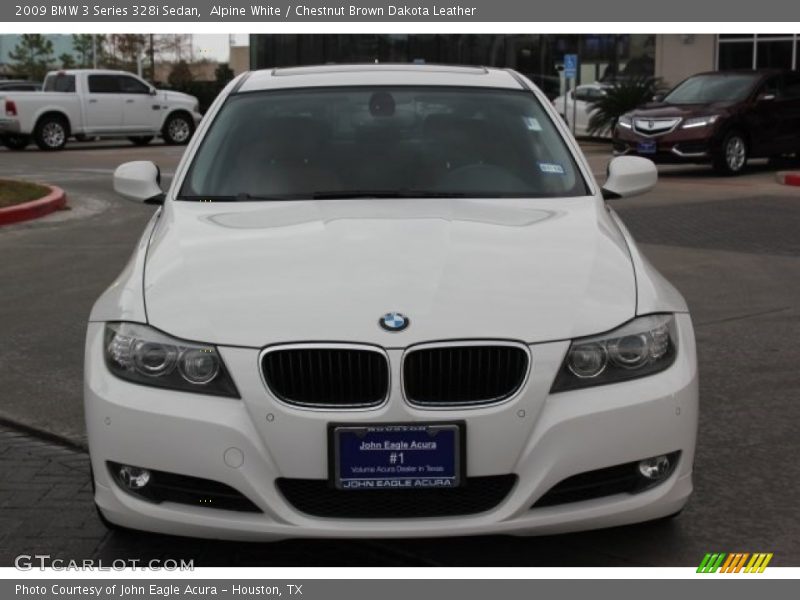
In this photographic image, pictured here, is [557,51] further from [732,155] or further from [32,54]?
[32,54]

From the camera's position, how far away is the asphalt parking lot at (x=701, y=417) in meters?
4.25

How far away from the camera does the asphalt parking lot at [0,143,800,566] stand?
4.25 m

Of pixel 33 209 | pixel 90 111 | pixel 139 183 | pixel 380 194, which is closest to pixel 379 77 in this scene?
pixel 380 194

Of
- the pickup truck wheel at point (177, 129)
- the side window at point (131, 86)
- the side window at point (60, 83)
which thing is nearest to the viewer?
the side window at point (60, 83)

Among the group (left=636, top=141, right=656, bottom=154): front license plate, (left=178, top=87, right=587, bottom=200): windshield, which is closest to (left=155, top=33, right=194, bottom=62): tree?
(left=636, top=141, right=656, bottom=154): front license plate

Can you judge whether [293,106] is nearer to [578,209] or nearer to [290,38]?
[578,209]

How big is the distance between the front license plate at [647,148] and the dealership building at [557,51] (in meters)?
10.9

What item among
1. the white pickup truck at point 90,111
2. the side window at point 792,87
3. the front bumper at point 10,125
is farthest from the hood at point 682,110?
the front bumper at point 10,125

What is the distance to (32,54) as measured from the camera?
83438 millimetres

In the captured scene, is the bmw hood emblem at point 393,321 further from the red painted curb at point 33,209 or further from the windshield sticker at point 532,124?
the red painted curb at point 33,209

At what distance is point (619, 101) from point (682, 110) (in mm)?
7265

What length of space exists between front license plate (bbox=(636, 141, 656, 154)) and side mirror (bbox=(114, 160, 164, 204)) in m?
15.0

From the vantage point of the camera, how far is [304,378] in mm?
3746

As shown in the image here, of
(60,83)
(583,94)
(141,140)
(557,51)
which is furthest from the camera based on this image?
(557,51)
